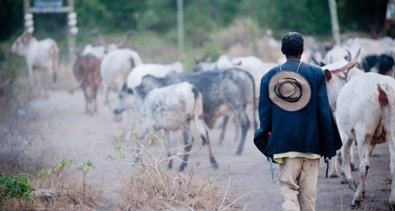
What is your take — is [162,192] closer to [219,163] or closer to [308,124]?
[308,124]

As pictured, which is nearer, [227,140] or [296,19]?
[227,140]

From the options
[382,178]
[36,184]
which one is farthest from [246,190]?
[36,184]

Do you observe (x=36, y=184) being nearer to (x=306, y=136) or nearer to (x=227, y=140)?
(x=306, y=136)

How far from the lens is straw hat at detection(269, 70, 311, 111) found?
5.32 meters

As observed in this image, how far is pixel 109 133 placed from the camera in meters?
13.3

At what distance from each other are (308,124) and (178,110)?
442cm

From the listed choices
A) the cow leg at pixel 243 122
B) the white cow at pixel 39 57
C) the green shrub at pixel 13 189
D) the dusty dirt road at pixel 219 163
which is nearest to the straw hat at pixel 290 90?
the dusty dirt road at pixel 219 163

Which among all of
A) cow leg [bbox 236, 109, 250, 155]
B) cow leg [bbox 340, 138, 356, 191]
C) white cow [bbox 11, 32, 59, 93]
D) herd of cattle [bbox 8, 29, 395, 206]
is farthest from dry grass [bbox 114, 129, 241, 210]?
white cow [bbox 11, 32, 59, 93]

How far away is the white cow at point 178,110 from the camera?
9539 millimetres

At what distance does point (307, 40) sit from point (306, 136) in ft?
58.0

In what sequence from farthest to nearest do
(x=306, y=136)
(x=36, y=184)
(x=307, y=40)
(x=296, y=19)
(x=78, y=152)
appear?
(x=296, y=19) < (x=307, y=40) < (x=78, y=152) < (x=36, y=184) < (x=306, y=136)

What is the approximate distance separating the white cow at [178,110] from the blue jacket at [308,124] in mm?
4100

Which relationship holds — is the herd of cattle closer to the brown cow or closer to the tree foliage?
the brown cow

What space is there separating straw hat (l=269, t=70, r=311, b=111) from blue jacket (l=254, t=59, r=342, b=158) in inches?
1.5
